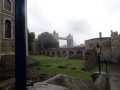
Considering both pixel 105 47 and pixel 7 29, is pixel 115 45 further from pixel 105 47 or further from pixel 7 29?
pixel 7 29

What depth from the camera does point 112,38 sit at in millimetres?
29344

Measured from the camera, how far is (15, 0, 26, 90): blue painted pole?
153cm

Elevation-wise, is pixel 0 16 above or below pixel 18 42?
above

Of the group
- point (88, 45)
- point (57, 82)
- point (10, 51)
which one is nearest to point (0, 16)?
point (10, 51)

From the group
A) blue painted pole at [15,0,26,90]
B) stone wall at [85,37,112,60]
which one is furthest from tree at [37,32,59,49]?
blue painted pole at [15,0,26,90]

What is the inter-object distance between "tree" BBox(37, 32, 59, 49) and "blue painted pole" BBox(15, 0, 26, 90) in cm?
5225

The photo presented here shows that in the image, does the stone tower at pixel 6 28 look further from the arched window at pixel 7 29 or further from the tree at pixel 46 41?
the tree at pixel 46 41

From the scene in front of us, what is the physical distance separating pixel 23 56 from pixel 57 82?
3.87ft

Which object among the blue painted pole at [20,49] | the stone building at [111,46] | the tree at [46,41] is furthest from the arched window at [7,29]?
the tree at [46,41]

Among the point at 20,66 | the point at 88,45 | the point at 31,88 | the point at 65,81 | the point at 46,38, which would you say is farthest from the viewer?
the point at 46,38

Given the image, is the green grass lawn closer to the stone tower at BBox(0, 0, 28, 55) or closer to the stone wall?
the stone tower at BBox(0, 0, 28, 55)

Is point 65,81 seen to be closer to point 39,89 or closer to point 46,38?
point 39,89

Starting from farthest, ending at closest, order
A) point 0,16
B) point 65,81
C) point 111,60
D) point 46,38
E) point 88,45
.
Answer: point 46,38 < point 88,45 < point 111,60 < point 0,16 < point 65,81

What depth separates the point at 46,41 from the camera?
54.5 metres
